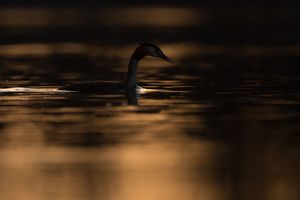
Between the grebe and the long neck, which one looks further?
the long neck

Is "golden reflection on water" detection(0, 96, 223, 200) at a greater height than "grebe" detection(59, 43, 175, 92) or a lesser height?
lesser

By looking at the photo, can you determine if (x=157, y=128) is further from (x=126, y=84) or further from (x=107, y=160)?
(x=126, y=84)

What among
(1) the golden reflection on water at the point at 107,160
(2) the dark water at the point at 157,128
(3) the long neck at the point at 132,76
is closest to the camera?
(1) the golden reflection on water at the point at 107,160

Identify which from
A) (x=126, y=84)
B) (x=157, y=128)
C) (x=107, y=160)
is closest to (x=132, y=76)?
(x=126, y=84)

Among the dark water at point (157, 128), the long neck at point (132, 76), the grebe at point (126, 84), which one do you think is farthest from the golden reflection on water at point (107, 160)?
the long neck at point (132, 76)

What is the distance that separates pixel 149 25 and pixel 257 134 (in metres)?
37.2

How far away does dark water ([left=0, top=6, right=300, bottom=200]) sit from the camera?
14.1m

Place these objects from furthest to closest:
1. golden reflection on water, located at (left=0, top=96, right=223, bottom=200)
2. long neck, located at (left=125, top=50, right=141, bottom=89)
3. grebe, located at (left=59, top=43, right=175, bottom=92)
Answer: long neck, located at (left=125, top=50, right=141, bottom=89)
grebe, located at (left=59, top=43, right=175, bottom=92)
golden reflection on water, located at (left=0, top=96, right=223, bottom=200)

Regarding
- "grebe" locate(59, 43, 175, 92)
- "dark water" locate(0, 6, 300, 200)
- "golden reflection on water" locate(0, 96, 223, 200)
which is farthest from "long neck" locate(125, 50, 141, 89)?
"golden reflection on water" locate(0, 96, 223, 200)

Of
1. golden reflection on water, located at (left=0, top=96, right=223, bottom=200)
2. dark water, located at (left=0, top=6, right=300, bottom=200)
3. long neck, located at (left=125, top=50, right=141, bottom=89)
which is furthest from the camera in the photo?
long neck, located at (left=125, top=50, right=141, bottom=89)

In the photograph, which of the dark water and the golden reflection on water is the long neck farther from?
the golden reflection on water

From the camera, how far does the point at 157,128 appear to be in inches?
712

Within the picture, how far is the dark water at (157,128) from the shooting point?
14.1 meters

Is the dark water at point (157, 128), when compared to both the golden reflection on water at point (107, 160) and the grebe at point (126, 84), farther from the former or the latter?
the grebe at point (126, 84)
